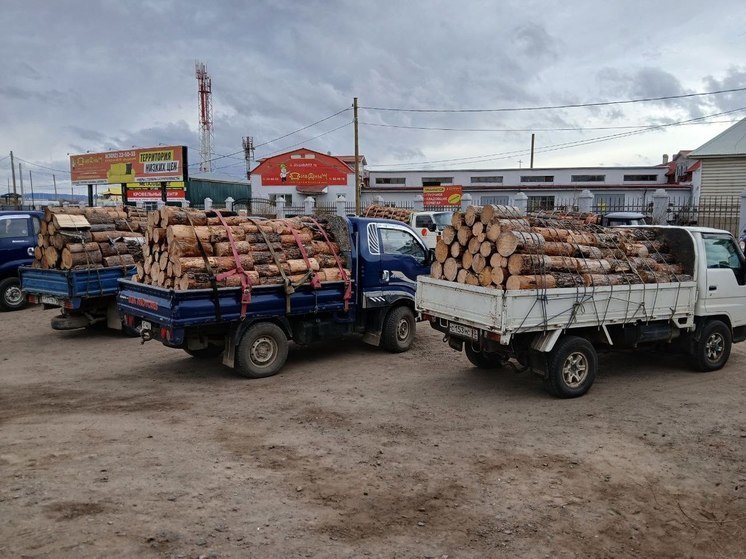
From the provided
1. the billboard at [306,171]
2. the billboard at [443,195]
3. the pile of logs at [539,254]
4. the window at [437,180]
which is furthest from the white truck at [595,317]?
the window at [437,180]

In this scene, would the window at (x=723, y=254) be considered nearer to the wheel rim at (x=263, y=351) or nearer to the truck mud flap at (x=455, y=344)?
the truck mud flap at (x=455, y=344)

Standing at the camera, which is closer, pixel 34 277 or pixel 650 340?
pixel 650 340

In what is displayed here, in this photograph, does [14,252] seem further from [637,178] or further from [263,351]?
[637,178]

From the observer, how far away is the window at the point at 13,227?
1317 centimetres

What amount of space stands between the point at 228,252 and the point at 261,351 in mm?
1374

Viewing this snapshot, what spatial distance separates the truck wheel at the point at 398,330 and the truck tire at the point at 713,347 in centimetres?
400

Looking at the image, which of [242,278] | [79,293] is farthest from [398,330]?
[79,293]

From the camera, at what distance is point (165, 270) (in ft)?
25.2

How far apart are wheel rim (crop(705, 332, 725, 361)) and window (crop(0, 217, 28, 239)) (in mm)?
13567

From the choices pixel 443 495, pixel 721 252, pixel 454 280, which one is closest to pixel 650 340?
pixel 721 252

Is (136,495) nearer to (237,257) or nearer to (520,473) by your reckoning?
(520,473)

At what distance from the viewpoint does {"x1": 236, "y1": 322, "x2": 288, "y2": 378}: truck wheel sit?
766 centimetres

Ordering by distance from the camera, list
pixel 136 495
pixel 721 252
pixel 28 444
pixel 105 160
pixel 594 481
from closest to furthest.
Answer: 1. pixel 136 495
2. pixel 594 481
3. pixel 28 444
4. pixel 721 252
5. pixel 105 160

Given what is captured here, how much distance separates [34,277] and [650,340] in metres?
10.3
